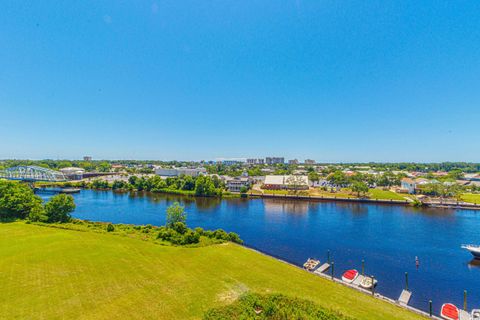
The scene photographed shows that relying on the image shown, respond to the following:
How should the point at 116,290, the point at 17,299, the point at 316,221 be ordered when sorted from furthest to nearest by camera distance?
the point at 316,221, the point at 116,290, the point at 17,299

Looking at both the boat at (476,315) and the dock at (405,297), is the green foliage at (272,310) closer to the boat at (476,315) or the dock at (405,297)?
the dock at (405,297)

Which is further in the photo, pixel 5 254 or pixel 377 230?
pixel 377 230

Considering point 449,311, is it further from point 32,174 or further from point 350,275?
point 32,174

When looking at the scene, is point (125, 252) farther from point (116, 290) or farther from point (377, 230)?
point (377, 230)

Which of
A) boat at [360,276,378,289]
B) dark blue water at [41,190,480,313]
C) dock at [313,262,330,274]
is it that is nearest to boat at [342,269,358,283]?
boat at [360,276,378,289]

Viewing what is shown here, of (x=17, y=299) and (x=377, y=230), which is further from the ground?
(x=17, y=299)

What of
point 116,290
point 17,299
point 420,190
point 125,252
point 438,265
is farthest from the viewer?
point 420,190

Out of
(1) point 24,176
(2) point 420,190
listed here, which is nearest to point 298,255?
(2) point 420,190
